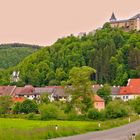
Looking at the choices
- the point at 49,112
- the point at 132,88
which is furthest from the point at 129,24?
the point at 49,112

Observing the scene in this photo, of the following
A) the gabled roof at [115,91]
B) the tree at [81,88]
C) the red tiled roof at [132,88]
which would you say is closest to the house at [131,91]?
the red tiled roof at [132,88]

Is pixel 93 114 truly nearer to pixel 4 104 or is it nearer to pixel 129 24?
pixel 4 104

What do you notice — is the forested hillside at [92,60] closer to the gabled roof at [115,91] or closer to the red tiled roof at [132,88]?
the red tiled roof at [132,88]

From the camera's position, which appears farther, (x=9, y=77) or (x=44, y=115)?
(x=9, y=77)

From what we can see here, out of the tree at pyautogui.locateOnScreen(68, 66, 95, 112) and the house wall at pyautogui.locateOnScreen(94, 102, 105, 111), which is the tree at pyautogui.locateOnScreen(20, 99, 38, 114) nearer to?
the tree at pyautogui.locateOnScreen(68, 66, 95, 112)

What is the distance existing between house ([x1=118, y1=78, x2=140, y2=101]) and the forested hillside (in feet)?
39.6

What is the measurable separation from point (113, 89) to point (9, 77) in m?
53.6

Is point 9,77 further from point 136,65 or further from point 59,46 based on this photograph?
point 136,65

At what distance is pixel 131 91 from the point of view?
11019cm

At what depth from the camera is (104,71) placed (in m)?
135

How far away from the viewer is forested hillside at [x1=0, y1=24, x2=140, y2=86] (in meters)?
135

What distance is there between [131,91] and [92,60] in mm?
32884

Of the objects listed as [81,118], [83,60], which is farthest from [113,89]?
[81,118]

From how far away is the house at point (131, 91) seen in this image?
109062mm
